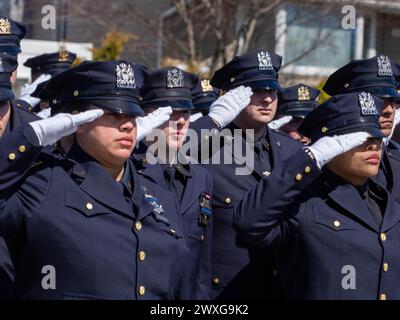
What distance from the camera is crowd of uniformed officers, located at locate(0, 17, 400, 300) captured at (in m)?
4.04

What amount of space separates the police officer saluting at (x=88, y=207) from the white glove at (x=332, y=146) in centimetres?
73

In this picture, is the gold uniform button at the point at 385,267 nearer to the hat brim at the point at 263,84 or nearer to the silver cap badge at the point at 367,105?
the silver cap badge at the point at 367,105

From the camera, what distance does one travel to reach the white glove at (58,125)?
4.05 metres

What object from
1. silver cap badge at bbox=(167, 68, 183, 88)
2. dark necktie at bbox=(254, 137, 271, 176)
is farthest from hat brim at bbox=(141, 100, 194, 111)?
dark necktie at bbox=(254, 137, 271, 176)

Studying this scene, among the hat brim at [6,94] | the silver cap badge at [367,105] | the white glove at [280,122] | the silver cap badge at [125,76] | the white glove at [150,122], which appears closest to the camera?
the silver cap badge at [125,76]

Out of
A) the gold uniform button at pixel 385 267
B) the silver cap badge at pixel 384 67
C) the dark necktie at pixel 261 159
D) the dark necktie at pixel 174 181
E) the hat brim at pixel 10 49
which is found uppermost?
the hat brim at pixel 10 49

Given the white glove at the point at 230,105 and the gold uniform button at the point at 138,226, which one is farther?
the white glove at the point at 230,105

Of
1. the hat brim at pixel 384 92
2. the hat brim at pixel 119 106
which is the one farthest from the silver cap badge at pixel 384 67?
the hat brim at pixel 119 106

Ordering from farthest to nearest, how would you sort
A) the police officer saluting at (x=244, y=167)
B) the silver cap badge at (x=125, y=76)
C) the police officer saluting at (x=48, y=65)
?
the police officer saluting at (x=48, y=65) → the police officer saluting at (x=244, y=167) → the silver cap badge at (x=125, y=76)

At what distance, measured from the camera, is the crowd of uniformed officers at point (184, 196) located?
13.3 ft

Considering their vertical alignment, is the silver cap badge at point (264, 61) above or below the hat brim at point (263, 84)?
above

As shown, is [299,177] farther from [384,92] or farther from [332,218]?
[384,92]
